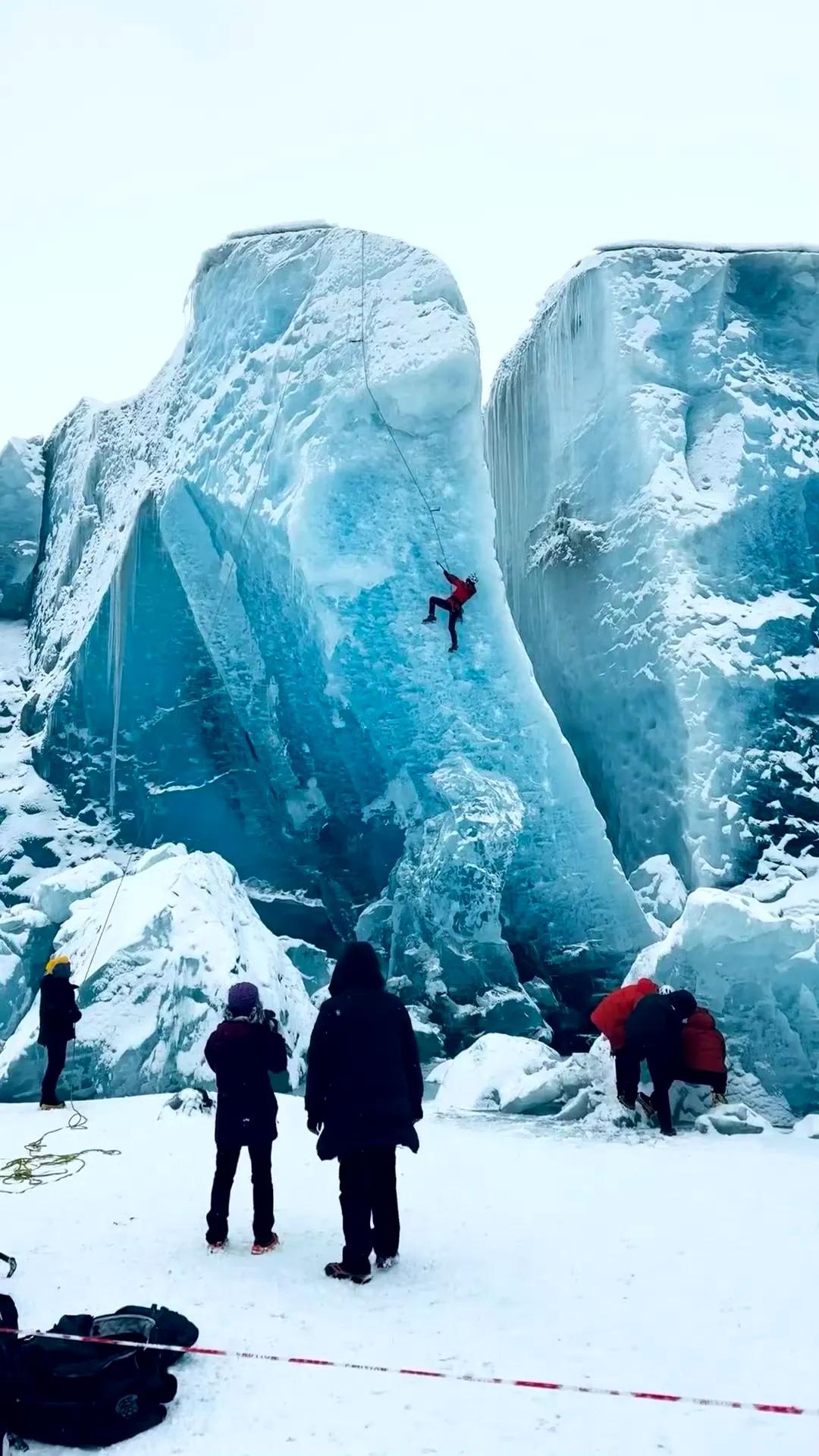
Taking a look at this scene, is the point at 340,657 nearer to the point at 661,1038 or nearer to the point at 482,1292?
the point at 661,1038

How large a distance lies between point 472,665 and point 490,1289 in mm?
8765

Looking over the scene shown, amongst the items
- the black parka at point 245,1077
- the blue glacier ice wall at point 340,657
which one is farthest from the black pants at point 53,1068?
the blue glacier ice wall at point 340,657

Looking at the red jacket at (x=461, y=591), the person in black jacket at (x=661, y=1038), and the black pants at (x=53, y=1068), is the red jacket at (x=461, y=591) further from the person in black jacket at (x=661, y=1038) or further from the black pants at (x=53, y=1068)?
the black pants at (x=53, y=1068)

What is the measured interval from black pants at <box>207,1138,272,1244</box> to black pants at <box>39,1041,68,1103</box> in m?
3.58

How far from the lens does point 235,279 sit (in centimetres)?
1320

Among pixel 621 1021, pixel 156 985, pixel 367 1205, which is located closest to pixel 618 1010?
pixel 621 1021

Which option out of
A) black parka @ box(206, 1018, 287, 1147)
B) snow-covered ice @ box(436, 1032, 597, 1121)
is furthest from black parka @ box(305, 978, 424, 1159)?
snow-covered ice @ box(436, 1032, 597, 1121)

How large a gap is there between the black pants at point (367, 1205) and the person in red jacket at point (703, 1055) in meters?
3.24

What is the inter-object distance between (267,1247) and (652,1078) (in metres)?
3.10

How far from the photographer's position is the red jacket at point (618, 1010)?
6359 millimetres

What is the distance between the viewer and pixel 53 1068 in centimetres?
697

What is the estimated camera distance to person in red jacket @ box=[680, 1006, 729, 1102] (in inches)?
245

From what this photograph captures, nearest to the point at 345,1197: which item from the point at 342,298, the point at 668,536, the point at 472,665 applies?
the point at 472,665

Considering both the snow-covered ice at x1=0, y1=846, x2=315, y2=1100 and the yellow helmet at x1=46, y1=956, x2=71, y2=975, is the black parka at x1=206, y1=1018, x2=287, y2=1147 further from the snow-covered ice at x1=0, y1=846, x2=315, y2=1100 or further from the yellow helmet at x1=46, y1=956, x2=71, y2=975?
the snow-covered ice at x1=0, y1=846, x2=315, y2=1100
